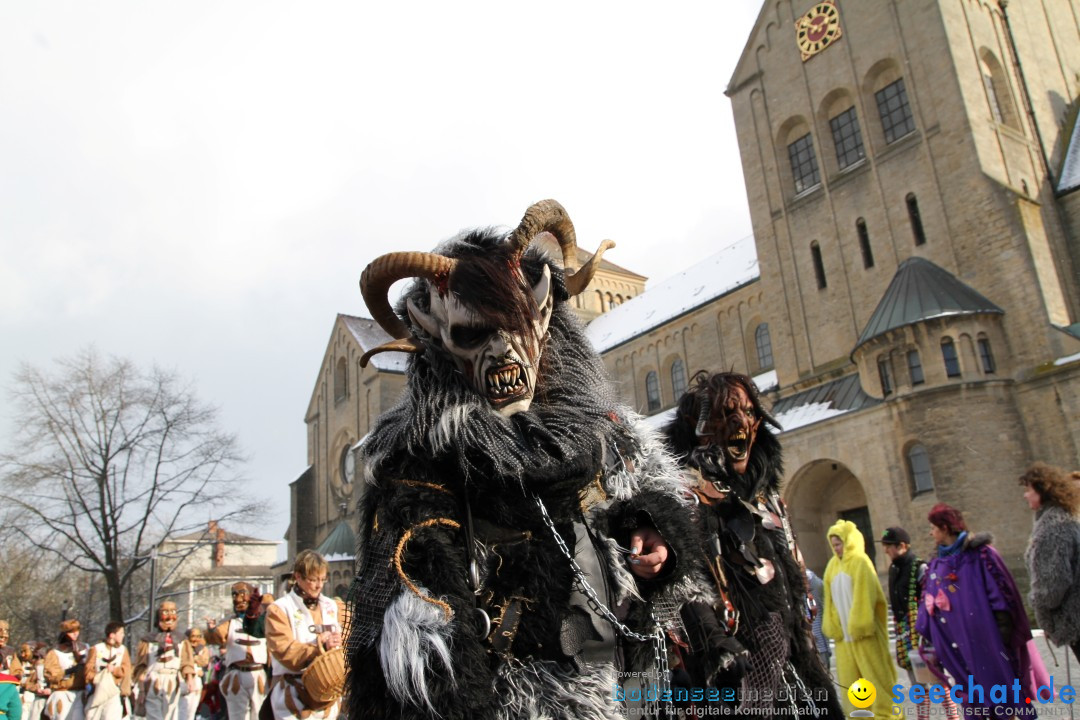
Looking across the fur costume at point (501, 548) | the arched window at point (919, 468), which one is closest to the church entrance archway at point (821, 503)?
the arched window at point (919, 468)

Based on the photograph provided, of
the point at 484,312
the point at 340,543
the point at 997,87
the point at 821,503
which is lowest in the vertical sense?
the point at 484,312

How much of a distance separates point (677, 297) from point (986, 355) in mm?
18260

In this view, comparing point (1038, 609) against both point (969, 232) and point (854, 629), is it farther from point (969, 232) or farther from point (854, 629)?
point (969, 232)

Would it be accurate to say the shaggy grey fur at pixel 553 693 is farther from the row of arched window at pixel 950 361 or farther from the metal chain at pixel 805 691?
the row of arched window at pixel 950 361

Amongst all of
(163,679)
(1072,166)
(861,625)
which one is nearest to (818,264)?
(1072,166)

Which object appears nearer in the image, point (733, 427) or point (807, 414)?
point (733, 427)

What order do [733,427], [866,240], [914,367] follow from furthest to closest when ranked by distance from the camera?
[866,240] → [914,367] → [733,427]

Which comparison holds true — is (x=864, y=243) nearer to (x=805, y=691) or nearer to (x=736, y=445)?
(x=736, y=445)

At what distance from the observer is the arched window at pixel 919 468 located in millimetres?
19219

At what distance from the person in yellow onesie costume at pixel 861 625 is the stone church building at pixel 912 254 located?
44.3 feet

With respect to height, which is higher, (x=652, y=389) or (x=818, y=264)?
(x=818, y=264)

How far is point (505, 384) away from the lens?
2359 millimetres

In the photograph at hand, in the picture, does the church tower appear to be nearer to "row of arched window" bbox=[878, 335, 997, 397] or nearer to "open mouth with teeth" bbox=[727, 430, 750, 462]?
"row of arched window" bbox=[878, 335, 997, 397]

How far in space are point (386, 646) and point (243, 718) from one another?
532 cm
